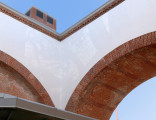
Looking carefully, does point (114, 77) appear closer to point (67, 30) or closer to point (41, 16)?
point (67, 30)

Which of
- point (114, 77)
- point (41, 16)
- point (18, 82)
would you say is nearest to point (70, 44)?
point (114, 77)

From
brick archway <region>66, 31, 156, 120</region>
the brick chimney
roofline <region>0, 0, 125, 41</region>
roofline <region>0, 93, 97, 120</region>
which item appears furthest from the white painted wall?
the brick chimney

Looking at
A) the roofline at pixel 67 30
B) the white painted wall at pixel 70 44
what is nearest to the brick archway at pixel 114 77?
the white painted wall at pixel 70 44

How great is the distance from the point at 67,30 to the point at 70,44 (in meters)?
0.51

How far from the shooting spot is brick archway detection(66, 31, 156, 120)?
18.2ft

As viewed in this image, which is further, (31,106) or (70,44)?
(70,44)

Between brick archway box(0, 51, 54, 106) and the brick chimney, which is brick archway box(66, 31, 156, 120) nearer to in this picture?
brick archway box(0, 51, 54, 106)

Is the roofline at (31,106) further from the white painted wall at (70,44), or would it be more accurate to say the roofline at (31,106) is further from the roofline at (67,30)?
the roofline at (67,30)

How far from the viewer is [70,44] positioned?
7.14 meters

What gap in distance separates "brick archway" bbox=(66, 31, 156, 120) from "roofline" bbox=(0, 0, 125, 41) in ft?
4.45

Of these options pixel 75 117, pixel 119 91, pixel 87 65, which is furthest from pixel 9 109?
pixel 119 91

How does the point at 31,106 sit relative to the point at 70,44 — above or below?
below

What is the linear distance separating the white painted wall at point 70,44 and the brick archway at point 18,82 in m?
0.19

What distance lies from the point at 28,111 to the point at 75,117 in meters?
0.56
